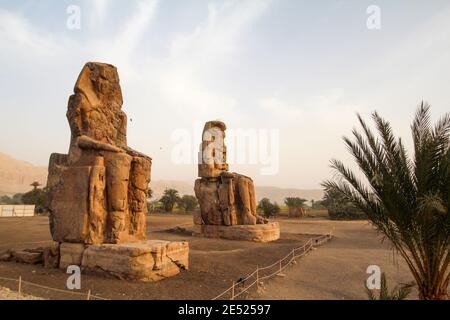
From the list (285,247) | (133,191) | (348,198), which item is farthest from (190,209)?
(348,198)

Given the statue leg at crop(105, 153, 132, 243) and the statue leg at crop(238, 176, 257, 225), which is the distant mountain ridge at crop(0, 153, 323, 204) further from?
the statue leg at crop(105, 153, 132, 243)

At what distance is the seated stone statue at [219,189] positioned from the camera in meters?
14.2

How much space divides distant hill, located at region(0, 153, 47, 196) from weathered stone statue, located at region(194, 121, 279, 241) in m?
85.4

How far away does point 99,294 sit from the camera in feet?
18.3

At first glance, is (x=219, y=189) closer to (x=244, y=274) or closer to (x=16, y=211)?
(x=244, y=274)

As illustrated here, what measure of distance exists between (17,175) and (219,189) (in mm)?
108588

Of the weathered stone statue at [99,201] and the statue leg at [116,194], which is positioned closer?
the weathered stone statue at [99,201]

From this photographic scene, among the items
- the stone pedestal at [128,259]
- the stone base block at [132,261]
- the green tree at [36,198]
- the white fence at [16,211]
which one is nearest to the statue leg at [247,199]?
the stone pedestal at [128,259]

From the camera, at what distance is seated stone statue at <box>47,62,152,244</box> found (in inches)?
280

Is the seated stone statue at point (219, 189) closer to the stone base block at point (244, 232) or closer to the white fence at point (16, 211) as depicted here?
the stone base block at point (244, 232)

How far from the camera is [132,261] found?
20.9 feet

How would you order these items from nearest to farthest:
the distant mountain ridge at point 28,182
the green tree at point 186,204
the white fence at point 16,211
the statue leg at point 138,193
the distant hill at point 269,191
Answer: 1. the statue leg at point 138,193
2. the white fence at point 16,211
3. the green tree at point 186,204
4. the distant mountain ridge at point 28,182
5. the distant hill at point 269,191

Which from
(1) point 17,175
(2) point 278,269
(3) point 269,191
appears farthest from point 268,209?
(3) point 269,191
